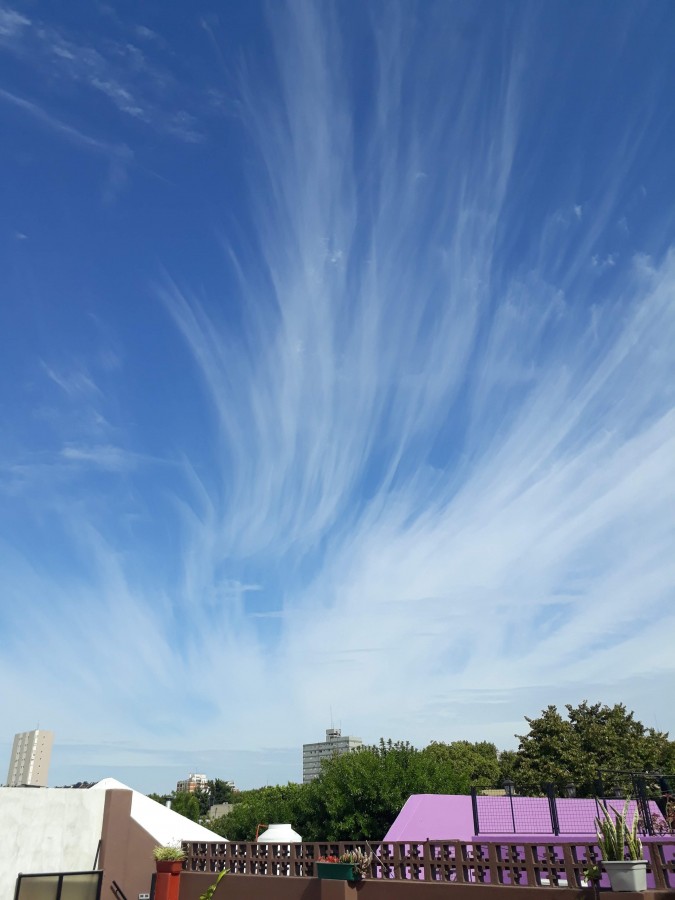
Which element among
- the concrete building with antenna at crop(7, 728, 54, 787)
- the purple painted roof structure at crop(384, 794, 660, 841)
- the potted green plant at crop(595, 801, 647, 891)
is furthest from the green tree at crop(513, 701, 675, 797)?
the concrete building with antenna at crop(7, 728, 54, 787)

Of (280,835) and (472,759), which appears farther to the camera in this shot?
(472,759)

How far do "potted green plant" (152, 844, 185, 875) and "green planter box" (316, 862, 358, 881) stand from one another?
343cm

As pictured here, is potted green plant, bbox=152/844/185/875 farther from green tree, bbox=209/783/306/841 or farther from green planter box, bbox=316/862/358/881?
green tree, bbox=209/783/306/841

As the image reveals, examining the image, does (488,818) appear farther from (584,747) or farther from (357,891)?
(584,747)

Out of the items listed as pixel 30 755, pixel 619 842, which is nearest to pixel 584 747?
pixel 619 842

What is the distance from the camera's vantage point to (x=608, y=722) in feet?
121

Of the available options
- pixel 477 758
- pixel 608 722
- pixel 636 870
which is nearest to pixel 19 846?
pixel 636 870

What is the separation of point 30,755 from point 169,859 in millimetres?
79891

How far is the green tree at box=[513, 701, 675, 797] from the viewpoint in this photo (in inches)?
1353

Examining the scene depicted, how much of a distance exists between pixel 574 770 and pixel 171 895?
2689cm

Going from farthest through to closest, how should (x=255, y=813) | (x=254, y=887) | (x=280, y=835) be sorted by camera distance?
1. (x=255, y=813)
2. (x=280, y=835)
3. (x=254, y=887)

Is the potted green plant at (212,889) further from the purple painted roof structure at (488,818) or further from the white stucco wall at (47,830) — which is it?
the purple painted roof structure at (488,818)

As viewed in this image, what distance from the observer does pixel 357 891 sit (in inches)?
428

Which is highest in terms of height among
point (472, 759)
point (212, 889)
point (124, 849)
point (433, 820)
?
point (472, 759)
